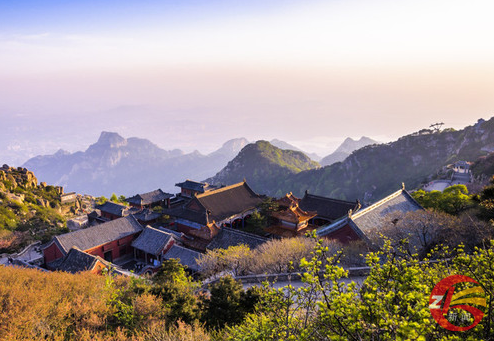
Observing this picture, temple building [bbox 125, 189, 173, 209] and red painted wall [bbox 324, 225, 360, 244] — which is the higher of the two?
red painted wall [bbox 324, 225, 360, 244]

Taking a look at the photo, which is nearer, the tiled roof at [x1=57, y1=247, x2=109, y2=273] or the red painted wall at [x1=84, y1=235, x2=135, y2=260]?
the tiled roof at [x1=57, y1=247, x2=109, y2=273]

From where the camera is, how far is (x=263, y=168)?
115 m

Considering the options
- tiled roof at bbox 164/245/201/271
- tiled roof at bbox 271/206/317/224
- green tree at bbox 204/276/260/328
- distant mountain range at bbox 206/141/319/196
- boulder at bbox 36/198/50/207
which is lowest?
distant mountain range at bbox 206/141/319/196

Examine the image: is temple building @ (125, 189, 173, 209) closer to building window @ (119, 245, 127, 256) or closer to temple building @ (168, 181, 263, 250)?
temple building @ (168, 181, 263, 250)

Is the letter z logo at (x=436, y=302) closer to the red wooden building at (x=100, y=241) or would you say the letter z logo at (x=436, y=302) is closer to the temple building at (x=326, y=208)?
the temple building at (x=326, y=208)

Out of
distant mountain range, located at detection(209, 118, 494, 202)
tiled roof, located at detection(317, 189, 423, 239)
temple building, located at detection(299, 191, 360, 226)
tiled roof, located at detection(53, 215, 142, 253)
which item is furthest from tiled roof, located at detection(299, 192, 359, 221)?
distant mountain range, located at detection(209, 118, 494, 202)

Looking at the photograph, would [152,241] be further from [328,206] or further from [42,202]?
[42,202]

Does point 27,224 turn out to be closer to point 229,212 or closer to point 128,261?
point 128,261

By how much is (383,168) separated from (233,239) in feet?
251

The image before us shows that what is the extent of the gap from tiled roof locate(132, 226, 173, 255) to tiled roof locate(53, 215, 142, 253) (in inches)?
82.7

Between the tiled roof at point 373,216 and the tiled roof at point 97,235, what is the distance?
21.9 meters

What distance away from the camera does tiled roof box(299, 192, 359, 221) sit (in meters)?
37.6

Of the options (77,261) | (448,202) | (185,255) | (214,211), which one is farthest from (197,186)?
(448,202)

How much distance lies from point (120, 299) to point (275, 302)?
10895 mm
